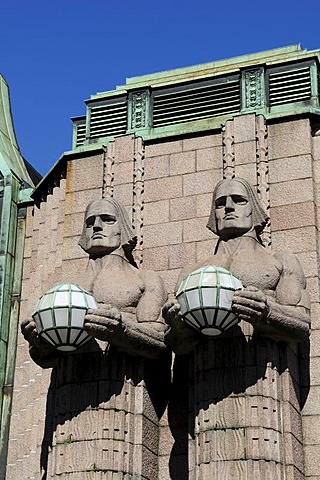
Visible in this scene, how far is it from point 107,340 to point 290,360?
232 centimetres

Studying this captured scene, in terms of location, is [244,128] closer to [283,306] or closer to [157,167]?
[157,167]

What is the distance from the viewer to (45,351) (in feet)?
44.8


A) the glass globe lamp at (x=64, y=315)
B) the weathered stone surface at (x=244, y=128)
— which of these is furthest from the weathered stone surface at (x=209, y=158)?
the glass globe lamp at (x=64, y=315)

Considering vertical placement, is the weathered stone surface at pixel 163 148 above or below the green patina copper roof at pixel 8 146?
below

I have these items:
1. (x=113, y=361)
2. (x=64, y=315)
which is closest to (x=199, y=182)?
(x=113, y=361)

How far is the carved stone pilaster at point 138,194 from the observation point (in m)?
15.1

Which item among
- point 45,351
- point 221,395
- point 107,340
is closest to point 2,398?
point 45,351

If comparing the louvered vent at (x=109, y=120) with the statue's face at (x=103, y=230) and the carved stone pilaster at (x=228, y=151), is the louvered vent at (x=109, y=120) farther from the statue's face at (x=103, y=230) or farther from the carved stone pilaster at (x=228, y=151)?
the statue's face at (x=103, y=230)

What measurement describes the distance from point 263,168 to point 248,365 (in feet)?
11.0

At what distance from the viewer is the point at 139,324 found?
43.9 feet

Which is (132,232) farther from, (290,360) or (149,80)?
(149,80)

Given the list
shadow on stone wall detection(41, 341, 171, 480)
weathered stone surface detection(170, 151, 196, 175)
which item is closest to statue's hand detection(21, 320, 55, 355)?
shadow on stone wall detection(41, 341, 171, 480)

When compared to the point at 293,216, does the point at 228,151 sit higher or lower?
higher

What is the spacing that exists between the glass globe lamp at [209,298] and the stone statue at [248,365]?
0.14m
